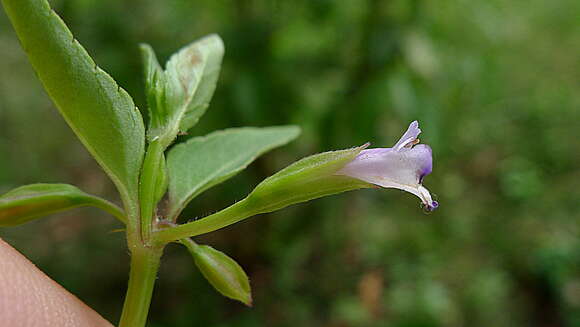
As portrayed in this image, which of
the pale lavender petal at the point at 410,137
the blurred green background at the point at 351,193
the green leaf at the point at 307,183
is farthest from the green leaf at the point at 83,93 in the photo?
the blurred green background at the point at 351,193

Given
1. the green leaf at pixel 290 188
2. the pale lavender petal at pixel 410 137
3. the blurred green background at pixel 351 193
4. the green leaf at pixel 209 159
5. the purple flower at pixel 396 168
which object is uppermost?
the pale lavender petal at pixel 410 137

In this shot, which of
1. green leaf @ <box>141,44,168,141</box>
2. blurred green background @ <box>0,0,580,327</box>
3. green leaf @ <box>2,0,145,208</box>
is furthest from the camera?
blurred green background @ <box>0,0,580,327</box>

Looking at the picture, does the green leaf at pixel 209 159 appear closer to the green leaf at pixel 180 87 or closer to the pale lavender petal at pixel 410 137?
the green leaf at pixel 180 87

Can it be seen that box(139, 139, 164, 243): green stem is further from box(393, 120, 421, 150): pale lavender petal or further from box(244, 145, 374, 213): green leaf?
box(393, 120, 421, 150): pale lavender petal

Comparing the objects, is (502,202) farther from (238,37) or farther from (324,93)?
(238,37)

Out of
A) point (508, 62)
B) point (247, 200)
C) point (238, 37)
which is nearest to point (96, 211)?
point (238, 37)

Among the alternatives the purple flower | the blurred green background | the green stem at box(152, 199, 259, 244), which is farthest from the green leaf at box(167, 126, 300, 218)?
the blurred green background

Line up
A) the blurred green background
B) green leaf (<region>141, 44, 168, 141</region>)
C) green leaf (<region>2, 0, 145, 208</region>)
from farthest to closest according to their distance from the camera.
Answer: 1. the blurred green background
2. green leaf (<region>141, 44, 168, 141</region>)
3. green leaf (<region>2, 0, 145, 208</region>)

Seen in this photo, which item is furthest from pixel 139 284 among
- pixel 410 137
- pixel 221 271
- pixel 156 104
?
pixel 410 137
